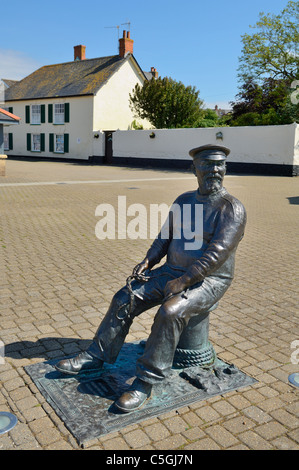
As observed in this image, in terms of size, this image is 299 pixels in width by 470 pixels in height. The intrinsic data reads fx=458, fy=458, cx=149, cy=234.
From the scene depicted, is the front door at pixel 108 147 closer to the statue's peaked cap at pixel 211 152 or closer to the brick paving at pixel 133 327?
the brick paving at pixel 133 327

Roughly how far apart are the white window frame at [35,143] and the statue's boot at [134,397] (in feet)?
119

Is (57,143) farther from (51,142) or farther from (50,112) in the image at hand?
(50,112)

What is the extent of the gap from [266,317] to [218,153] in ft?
7.54

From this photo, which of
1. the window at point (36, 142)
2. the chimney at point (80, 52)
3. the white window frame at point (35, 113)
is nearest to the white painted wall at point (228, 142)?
the window at point (36, 142)

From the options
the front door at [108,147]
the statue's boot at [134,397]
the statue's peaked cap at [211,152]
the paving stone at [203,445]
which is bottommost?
the paving stone at [203,445]

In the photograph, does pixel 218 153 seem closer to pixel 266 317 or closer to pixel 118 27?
pixel 266 317

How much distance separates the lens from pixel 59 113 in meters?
35.2

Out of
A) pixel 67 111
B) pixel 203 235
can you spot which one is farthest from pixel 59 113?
pixel 203 235

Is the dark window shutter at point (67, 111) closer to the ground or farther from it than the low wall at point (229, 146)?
farther from it

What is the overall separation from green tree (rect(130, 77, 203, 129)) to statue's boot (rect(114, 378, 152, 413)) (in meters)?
29.2

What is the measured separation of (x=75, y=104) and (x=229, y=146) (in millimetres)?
13664

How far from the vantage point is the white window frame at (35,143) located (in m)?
37.2
